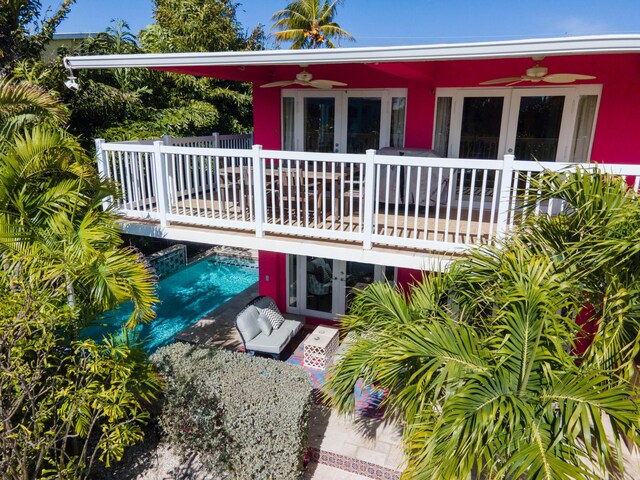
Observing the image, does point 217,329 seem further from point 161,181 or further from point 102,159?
point 102,159

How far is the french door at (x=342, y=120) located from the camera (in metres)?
8.94

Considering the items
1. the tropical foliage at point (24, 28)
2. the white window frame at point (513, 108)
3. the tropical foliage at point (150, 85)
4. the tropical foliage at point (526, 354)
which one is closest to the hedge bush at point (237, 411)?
the tropical foliage at point (526, 354)

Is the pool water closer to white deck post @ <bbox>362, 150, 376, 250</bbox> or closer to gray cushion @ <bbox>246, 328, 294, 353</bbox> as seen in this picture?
gray cushion @ <bbox>246, 328, 294, 353</bbox>

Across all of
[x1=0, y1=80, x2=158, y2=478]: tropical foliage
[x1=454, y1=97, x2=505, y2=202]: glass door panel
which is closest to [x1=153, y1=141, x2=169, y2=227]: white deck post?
[x1=0, y1=80, x2=158, y2=478]: tropical foliage

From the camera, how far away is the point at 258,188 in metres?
6.55

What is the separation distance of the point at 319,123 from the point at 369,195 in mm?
4068

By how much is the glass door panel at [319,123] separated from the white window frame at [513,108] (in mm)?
2175

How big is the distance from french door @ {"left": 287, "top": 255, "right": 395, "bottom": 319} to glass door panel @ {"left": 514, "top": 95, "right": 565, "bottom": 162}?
12.1 ft

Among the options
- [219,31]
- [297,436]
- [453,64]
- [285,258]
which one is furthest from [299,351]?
[219,31]

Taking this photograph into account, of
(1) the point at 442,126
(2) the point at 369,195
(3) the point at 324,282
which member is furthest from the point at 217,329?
(1) the point at 442,126

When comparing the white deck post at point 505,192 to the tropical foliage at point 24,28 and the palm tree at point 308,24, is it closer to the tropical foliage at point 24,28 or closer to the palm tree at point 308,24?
the tropical foliage at point 24,28

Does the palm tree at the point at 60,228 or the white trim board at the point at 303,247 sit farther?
the white trim board at the point at 303,247

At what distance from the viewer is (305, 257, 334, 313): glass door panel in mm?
10266

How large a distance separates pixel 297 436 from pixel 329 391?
0.83 m
